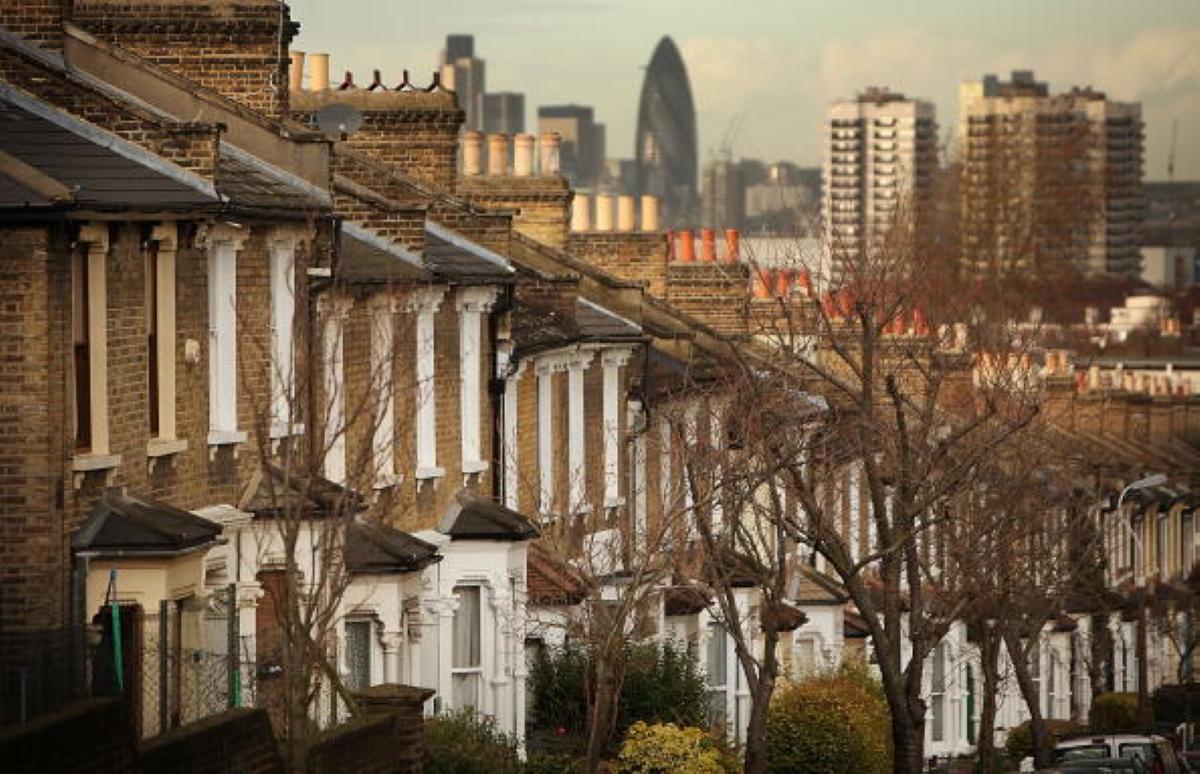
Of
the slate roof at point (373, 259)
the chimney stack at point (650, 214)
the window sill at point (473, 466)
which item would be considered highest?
the chimney stack at point (650, 214)

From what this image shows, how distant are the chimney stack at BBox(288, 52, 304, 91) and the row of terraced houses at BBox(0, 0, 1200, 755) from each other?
91 millimetres

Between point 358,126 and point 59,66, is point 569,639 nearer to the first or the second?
point 358,126

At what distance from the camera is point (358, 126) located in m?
45.8

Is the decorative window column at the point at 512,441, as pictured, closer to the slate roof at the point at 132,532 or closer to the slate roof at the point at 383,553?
the slate roof at the point at 383,553

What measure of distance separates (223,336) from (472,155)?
2372 cm

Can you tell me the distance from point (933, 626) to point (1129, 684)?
1746 inches

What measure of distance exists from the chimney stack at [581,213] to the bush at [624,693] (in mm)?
19033

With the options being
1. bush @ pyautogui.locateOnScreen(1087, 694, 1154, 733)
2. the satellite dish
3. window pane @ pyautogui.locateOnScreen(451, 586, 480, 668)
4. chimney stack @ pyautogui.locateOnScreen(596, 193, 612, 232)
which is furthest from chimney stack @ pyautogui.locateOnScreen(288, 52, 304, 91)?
bush @ pyautogui.locateOnScreen(1087, 694, 1154, 733)

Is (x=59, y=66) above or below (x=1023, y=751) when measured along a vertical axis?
above

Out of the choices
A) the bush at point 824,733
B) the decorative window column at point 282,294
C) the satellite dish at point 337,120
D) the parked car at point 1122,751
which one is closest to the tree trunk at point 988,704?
the parked car at point 1122,751

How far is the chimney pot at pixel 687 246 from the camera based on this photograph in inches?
2793

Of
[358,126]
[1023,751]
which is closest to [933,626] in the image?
[358,126]

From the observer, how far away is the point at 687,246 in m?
71.4

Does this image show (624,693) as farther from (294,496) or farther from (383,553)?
(294,496)
